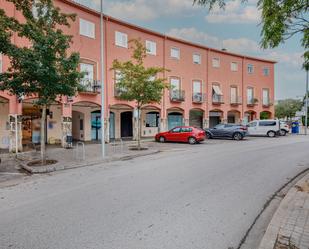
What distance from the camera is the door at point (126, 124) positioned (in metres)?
24.2

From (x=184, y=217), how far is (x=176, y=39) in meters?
23.3

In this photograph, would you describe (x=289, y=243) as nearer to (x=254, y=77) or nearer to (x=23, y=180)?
(x=23, y=180)

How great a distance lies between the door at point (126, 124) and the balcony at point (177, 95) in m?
4.66

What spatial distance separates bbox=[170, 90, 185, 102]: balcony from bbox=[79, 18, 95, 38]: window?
970cm

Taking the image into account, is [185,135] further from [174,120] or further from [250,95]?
[250,95]

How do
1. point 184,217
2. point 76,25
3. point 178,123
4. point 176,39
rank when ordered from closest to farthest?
point 184,217, point 76,25, point 176,39, point 178,123

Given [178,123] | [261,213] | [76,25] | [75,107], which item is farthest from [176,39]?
[261,213]

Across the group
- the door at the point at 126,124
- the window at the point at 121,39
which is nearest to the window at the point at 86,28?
the window at the point at 121,39

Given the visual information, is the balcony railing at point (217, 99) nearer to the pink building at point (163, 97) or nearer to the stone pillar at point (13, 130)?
the pink building at point (163, 97)

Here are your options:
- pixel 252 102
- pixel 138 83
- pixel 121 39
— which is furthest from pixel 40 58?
pixel 252 102

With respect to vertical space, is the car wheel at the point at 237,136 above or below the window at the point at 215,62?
below

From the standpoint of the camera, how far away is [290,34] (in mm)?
5844

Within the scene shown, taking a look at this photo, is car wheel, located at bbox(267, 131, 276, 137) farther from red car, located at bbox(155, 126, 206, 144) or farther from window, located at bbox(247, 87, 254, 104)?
red car, located at bbox(155, 126, 206, 144)

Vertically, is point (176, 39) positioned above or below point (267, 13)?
above
